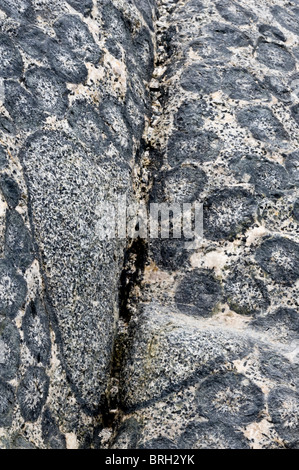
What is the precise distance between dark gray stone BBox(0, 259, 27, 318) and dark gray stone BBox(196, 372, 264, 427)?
0.49 meters

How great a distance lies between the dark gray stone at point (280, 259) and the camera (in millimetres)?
1739

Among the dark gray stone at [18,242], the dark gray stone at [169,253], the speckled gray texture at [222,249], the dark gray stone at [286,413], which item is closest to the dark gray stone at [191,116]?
the speckled gray texture at [222,249]

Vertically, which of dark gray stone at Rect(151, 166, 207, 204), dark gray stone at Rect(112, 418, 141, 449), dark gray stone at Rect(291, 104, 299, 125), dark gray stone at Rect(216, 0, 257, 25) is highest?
dark gray stone at Rect(216, 0, 257, 25)

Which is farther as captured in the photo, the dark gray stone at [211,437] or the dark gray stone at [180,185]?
the dark gray stone at [180,185]

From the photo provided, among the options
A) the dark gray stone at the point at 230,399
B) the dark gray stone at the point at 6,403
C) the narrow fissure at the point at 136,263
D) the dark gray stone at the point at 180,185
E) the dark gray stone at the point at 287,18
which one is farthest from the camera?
the dark gray stone at the point at 287,18

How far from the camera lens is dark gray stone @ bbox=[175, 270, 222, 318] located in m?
1.73

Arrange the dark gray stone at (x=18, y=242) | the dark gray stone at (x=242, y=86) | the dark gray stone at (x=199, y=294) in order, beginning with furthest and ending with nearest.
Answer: the dark gray stone at (x=242, y=86) < the dark gray stone at (x=199, y=294) < the dark gray stone at (x=18, y=242)

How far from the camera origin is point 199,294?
1.75m

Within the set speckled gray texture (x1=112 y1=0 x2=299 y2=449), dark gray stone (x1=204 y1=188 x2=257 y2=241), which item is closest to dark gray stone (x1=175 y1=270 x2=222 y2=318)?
speckled gray texture (x1=112 y1=0 x2=299 y2=449)

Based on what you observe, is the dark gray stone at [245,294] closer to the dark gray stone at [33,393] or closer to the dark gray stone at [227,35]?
the dark gray stone at [33,393]

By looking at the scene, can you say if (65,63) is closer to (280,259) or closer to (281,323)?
(280,259)

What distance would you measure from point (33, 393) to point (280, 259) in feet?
2.50

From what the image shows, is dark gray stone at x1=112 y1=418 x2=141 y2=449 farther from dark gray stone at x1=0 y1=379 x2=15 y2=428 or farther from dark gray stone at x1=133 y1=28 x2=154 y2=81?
dark gray stone at x1=133 y1=28 x2=154 y2=81

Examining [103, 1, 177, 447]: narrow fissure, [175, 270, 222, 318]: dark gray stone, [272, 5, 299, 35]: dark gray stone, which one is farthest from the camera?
[272, 5, 299, 35]: dark gray stone
